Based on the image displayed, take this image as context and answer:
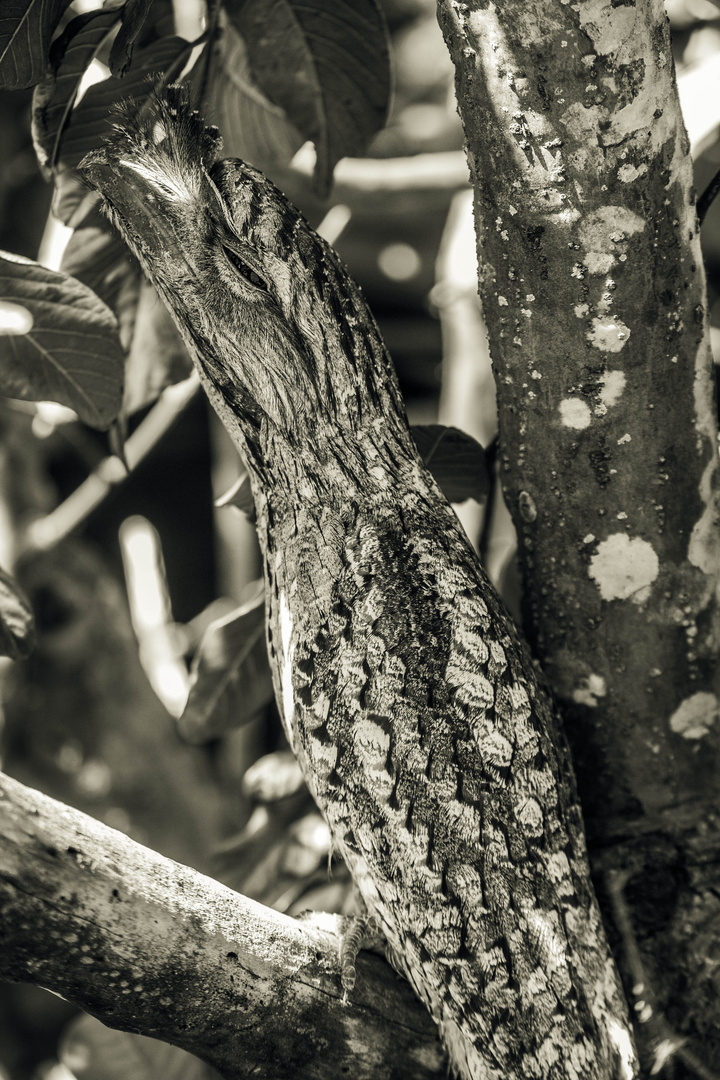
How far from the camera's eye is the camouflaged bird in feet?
3.24

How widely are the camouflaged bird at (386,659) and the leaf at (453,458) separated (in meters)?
0.16

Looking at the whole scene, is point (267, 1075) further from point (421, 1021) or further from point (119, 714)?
point (119, 714)

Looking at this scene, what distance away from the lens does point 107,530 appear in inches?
151

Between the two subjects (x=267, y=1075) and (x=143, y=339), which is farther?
(x=143, y=339)

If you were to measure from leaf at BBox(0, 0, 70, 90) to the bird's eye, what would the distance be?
1.00 feet

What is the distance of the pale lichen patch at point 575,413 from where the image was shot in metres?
1.00

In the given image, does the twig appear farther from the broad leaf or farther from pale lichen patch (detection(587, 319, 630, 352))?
the broad leaf

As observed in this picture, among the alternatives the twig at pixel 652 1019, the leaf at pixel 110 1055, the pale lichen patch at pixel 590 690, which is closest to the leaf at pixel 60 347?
the pale lichen patch at pixel 590 690

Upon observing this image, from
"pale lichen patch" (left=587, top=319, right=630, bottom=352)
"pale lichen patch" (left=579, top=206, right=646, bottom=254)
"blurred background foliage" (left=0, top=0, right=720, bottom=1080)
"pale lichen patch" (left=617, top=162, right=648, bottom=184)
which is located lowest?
"blurred background foliage" (left=0, top=0, right=720, bottom=1080)

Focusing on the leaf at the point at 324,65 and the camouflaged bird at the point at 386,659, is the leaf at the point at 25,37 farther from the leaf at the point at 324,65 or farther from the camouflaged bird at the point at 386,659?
the leaf at the point at 324,65

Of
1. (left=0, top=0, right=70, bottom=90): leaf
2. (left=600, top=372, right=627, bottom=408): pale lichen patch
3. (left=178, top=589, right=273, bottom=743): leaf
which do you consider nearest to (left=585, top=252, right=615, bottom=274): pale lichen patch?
(left=600, top=372, right=627, bottom=408): pale lichen patch

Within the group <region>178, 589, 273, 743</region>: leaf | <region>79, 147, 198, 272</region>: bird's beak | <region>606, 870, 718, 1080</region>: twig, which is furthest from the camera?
<region>178, 589, 273, 743</region>: leaf

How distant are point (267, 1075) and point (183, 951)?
0.21m

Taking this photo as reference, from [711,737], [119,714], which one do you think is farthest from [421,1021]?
[119,714]
